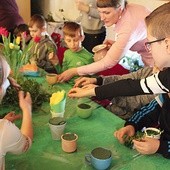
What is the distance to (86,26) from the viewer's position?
10.8 ft

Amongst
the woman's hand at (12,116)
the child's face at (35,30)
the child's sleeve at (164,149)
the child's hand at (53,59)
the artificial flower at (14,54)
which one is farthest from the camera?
the child's face at (35,30)

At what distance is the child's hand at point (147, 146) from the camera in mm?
1138

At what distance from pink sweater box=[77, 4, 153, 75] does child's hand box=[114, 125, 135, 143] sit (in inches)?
28.7

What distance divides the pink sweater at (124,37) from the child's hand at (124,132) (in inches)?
28.7

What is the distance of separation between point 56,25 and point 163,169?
3581 mm

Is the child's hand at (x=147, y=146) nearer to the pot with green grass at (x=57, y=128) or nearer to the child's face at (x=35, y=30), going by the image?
the pot with green grass at (x=57, y=128)

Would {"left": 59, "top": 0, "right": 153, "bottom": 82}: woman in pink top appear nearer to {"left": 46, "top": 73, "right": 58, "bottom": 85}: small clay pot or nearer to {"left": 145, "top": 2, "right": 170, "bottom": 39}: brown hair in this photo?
{"left": 46, "top": 73, "right": 58, "bottom": 85}: small clay pot

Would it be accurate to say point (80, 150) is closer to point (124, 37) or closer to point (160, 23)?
point (160, 23)

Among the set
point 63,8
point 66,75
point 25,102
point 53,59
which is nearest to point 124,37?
point 66,75

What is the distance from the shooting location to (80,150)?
1192mm

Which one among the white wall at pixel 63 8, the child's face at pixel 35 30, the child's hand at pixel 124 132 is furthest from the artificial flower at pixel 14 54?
the white wall at pixel 63 8

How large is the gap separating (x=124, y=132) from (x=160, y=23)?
0.49 metres

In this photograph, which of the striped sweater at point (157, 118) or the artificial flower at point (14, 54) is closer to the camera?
the striped sweater at point (157, 118)

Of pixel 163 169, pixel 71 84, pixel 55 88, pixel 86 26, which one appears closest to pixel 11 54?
pixel 55 88
